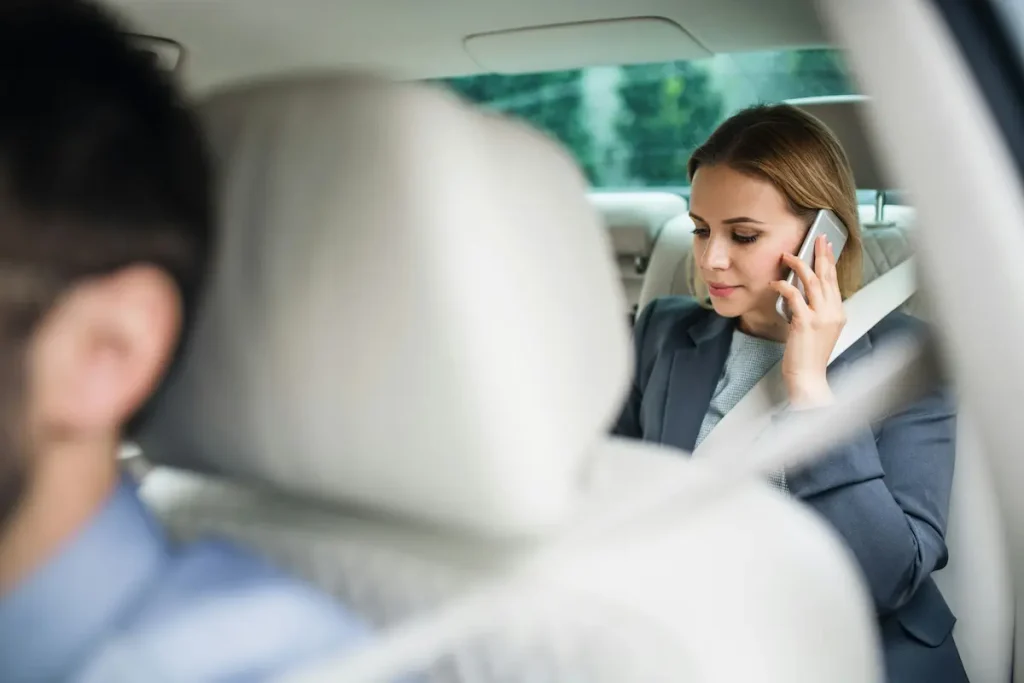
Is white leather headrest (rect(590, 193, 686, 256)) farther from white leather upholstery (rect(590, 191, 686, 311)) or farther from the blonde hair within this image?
the blonde hair

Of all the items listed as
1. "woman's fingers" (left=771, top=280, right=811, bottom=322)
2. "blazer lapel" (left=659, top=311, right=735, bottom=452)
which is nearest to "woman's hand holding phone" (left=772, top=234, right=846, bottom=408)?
"woman's fingers" (left=771, top=280, right=811, bottom=322)

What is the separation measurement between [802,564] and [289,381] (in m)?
0.42

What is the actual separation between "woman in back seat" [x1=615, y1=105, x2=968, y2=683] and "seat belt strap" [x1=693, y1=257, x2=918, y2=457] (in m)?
0.03

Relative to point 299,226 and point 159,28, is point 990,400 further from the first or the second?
point 159,28

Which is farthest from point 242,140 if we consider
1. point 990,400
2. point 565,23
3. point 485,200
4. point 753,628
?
point 565,23

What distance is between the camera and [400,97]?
0.60 metres

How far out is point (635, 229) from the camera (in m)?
2.40

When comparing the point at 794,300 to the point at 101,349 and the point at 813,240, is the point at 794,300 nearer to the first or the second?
the point at 813,240

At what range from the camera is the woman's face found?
1.46m

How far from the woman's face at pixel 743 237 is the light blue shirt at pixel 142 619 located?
0.97 metres

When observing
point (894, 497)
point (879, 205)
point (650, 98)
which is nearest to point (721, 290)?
point (894, 497)

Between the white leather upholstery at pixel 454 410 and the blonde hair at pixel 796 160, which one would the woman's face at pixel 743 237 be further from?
the white leather upholstery at pixel 454 410

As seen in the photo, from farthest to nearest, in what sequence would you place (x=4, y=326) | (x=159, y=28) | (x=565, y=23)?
1. (x=565, y=23)
2. (x=159, y=28)
3. (x=4, y=326)

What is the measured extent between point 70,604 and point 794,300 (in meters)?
1.06
